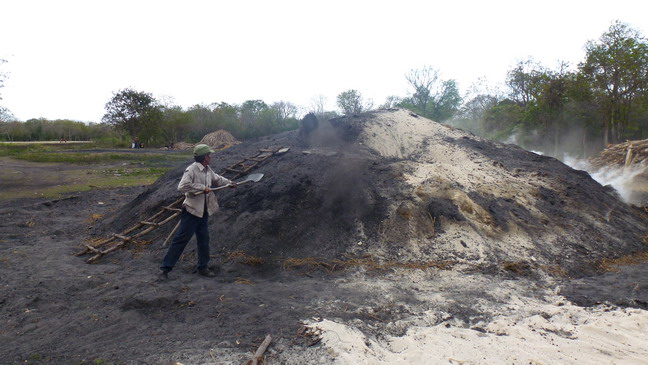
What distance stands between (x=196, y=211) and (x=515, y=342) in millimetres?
3924

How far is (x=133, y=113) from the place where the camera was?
32469 mm

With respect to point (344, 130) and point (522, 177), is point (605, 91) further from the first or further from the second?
point (344, 130)

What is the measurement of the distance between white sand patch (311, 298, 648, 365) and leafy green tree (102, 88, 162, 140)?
3378cm

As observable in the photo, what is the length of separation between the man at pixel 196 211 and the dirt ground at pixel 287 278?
0.27 meters

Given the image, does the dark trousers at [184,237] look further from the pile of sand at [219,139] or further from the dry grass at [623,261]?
the pile of sand at [219,139]

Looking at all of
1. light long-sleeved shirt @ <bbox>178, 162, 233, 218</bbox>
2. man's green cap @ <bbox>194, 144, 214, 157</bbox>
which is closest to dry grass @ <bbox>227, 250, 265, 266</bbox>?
light long-sleeved shirt @ <bbox>178, 162, 233, 218</bbox>

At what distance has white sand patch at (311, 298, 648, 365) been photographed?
3.12m

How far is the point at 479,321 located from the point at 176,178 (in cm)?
754

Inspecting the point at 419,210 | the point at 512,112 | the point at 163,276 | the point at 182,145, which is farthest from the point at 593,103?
the point at 182,145

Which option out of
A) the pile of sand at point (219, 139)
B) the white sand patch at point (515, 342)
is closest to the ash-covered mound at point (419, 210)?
the white sand patch at point (515, 342)

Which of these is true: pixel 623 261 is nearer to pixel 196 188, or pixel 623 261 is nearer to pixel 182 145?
pixel 196 188

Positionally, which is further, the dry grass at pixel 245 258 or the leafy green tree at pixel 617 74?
the leafy green tree at pixel 617 74

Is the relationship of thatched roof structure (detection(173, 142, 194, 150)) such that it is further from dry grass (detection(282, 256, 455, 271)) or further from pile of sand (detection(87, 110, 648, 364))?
dry grass (detection(282, 256, 455, 271))

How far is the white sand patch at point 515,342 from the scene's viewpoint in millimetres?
3121
